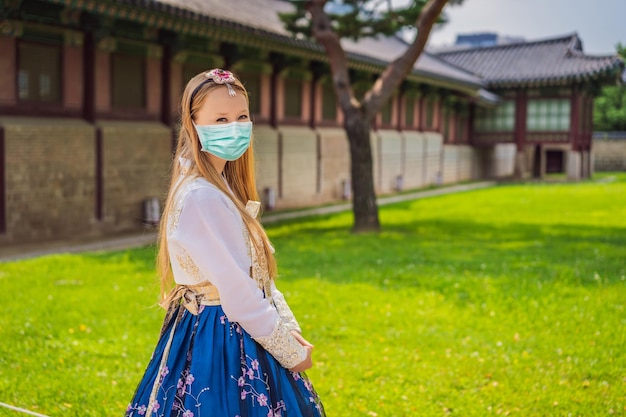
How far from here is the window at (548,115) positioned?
1294 inches

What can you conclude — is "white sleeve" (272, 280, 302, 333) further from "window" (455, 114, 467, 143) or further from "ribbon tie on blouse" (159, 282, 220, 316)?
"window" (455, 114, 467, 143)

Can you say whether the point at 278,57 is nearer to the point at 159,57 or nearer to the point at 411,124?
the point at 159,57

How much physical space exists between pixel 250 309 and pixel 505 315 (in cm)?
485

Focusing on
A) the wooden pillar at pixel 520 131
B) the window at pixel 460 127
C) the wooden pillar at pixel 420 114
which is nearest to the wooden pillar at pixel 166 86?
the wooden pillar at pixel 420 114

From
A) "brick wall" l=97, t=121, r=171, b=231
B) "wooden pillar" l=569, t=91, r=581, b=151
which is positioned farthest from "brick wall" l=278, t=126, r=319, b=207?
"wooden pillar" l=569, t=91, r=581, b=151

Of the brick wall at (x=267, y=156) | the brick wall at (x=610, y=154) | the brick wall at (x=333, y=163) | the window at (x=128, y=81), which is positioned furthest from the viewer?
the brick wall at (x=610, y=154)

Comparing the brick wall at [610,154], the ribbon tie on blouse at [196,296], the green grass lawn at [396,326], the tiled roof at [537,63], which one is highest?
the tiled roof at [537,63]

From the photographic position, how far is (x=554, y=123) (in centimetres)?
3316

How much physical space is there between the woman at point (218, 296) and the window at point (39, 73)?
33.7 feet

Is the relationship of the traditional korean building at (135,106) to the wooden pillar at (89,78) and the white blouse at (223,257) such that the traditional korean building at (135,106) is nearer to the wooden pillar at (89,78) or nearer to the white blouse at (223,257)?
the wooden pillar at (89,78)

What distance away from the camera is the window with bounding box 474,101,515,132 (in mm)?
34469

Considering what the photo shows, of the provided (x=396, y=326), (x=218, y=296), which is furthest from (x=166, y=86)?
(x=218, y=296)

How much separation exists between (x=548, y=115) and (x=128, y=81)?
2386 cm

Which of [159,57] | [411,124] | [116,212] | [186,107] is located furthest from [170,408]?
[411,124]
